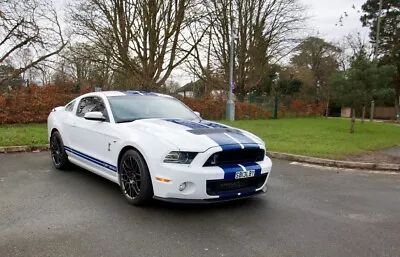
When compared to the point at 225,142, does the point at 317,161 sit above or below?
below

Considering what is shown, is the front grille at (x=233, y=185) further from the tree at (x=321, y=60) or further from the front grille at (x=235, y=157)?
the tree at (x=321, y=60)

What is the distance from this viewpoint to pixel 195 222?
163 inches

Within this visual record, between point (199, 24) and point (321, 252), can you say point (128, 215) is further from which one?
point (199, 24)

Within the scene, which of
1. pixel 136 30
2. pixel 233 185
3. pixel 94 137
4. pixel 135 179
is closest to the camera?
pixel 233 185

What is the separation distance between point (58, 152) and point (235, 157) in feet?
13.0

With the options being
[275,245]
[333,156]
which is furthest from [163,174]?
[333,156]

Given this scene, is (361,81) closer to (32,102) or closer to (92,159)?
(92,159)

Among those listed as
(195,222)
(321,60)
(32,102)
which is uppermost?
(321,60)

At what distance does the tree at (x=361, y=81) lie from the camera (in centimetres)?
1499

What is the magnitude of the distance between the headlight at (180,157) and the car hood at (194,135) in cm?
7

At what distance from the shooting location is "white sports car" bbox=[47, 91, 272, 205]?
4.20m

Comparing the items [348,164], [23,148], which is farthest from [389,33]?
[23,148]

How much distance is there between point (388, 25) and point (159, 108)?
36.4 meters

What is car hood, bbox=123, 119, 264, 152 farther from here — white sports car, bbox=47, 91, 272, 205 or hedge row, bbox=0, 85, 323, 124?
hedge row, bbox=0, 85, 323, 124
